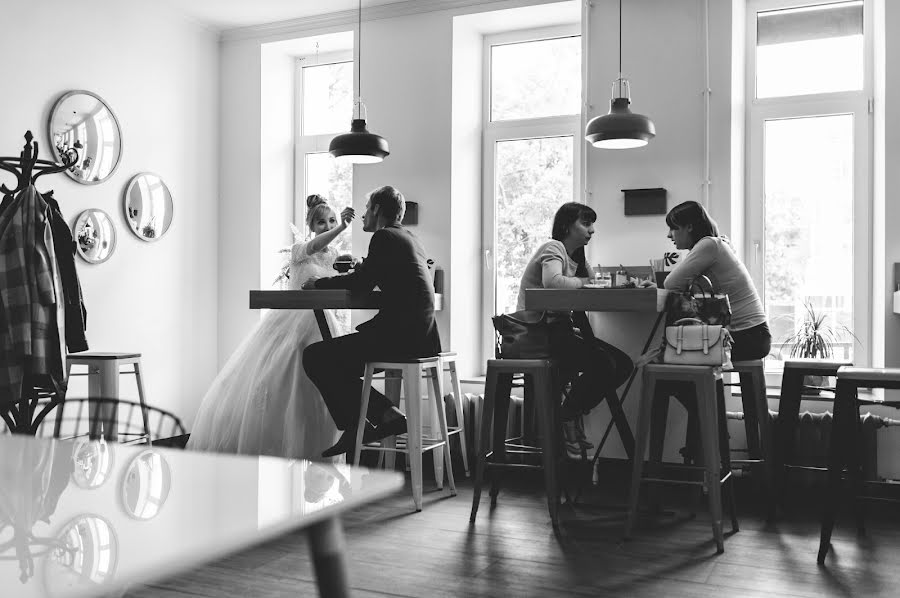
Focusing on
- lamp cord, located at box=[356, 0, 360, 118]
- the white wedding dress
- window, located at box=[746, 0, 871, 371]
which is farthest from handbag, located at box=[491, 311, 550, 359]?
lamp cord, located at box=[356, 0, 360, 118]

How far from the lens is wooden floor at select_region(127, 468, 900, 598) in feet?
9.18

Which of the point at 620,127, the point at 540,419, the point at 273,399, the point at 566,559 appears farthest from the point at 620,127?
the point at 273,399

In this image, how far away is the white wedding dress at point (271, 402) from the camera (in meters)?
4.36

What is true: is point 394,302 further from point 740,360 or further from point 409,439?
point 740,360

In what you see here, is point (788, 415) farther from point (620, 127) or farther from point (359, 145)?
point (359, 145)

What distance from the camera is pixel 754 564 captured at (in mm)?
3086

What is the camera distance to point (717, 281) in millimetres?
3918

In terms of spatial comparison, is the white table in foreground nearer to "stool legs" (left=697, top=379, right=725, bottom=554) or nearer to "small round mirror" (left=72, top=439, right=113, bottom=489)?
"small round mirror" (left=72, top=439, right=113, bottom=489)

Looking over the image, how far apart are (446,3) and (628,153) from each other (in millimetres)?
1581

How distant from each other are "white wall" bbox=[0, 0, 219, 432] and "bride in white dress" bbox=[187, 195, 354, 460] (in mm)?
1021

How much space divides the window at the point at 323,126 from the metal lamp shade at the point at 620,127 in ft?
8.07

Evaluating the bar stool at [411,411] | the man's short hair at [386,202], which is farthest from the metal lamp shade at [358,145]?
the bar stool at [411,411]

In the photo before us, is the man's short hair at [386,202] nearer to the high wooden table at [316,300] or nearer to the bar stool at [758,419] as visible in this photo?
the high wooden table at [316,300]

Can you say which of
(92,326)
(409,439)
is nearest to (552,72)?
(409,439)
